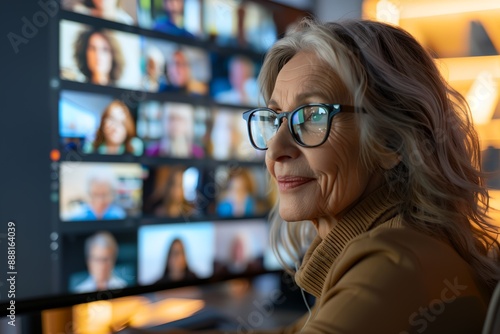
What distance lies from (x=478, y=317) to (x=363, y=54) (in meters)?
0.50

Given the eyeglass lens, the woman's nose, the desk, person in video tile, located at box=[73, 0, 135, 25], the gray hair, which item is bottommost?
the desk

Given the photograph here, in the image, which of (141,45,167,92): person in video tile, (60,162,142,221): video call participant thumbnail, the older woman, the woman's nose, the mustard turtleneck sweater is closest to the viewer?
the mustard turtleneck sweater

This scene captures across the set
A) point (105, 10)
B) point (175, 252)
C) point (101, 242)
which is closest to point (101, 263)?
point (101, 242)

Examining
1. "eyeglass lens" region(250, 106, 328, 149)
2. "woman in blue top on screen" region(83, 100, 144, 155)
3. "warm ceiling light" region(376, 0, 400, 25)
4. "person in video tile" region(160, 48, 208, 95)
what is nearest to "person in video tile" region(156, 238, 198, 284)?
"woman in blue top on screen" region(83, 100, 144, 155)

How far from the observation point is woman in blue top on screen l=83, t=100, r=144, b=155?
6.07 feet

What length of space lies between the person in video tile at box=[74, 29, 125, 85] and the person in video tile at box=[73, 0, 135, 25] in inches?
2.1

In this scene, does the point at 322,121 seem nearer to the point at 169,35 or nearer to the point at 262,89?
the point at 262,89

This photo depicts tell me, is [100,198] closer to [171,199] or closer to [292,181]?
[171,199]

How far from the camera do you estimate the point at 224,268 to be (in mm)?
2326

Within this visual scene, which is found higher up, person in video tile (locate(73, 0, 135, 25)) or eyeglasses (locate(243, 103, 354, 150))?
person in video tile (locate(73, 0, 135, 25))

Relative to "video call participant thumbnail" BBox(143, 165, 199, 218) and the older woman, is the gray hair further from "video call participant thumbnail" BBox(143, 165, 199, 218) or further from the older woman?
the older woman

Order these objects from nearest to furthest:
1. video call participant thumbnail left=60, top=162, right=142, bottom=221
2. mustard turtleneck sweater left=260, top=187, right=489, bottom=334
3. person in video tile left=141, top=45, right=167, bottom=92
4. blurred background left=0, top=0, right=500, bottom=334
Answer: mustard turtleneck sweater left=260, top=187, right=489, bottom=334, blurred background left=0, top=0, right=500, bottom=334, video call participant thumbnail left=60, top=162, right=142, bottom=221, person in video tile left=141, top=45, right=167, bottom=92

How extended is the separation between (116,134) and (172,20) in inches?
18.8

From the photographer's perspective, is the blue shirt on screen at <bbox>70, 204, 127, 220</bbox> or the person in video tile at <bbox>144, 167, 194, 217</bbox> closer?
the blue shirt on screen at <bbox>70, 204, 127, 220</bbox>
